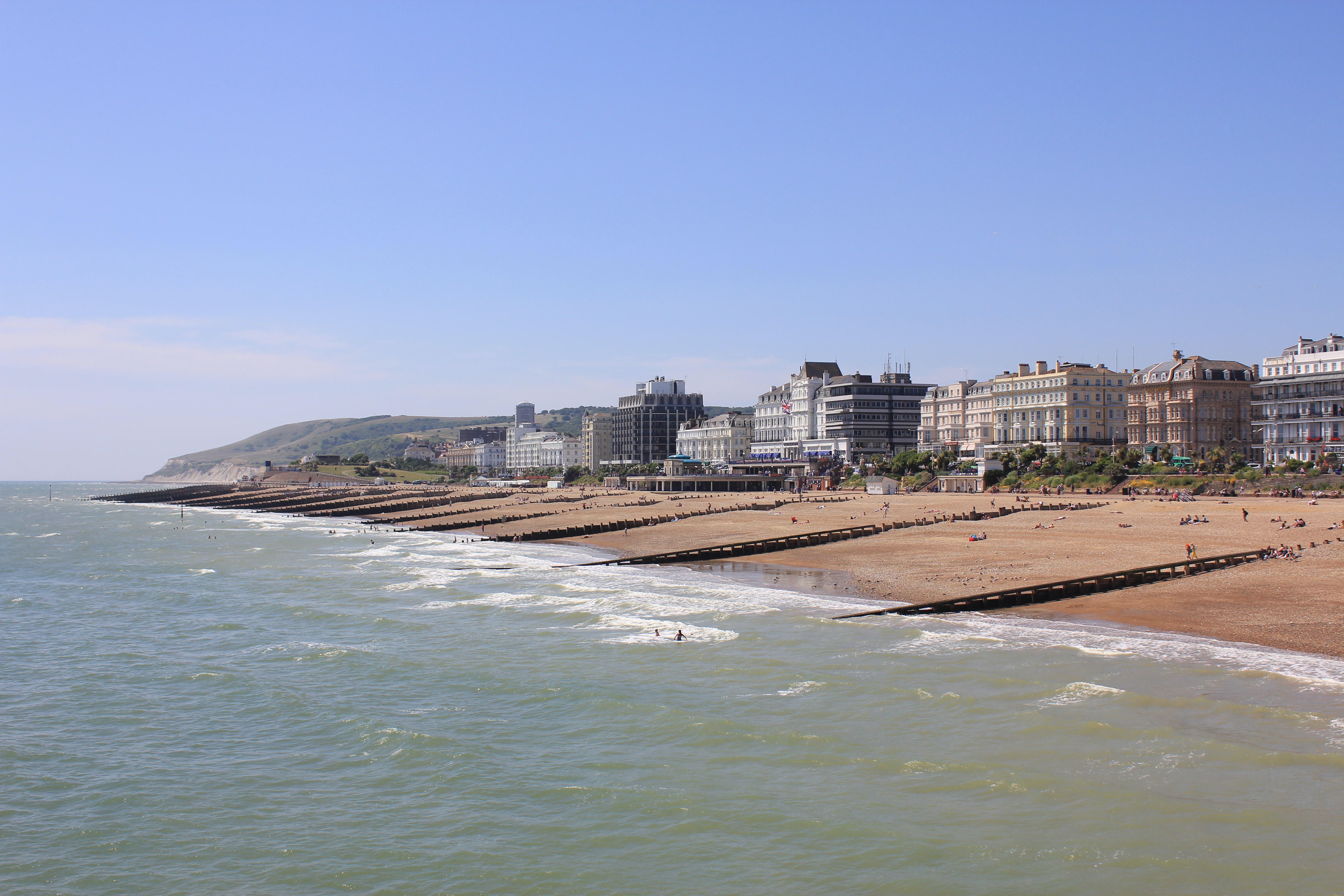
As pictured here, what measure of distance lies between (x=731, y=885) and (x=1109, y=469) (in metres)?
95.5

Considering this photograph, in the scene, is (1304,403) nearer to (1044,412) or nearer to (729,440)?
(1044,412)

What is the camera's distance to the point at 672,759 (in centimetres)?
2023

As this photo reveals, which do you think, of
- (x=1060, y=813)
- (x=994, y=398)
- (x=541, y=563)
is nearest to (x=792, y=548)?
(x=541, y=563)

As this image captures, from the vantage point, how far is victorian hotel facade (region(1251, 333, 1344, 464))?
94.7 meters

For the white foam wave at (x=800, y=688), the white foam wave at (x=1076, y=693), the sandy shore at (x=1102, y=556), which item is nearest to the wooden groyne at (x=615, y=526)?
the sandy shore at (x=1102, y=556)

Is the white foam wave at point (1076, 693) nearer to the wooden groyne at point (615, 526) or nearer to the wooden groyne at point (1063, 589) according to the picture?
the wooden groyne at point (1063, 589)

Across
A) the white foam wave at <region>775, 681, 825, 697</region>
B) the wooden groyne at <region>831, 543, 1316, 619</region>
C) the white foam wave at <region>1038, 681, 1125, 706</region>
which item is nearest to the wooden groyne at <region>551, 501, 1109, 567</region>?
the wooden groyne at <region>831, 543, 1316, 619</region>

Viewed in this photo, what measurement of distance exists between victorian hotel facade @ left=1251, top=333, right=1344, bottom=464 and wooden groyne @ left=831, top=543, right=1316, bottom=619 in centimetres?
6274

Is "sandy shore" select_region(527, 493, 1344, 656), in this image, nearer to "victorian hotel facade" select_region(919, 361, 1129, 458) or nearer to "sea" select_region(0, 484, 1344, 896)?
"sea" select_region(0, 484, 1344, 896)

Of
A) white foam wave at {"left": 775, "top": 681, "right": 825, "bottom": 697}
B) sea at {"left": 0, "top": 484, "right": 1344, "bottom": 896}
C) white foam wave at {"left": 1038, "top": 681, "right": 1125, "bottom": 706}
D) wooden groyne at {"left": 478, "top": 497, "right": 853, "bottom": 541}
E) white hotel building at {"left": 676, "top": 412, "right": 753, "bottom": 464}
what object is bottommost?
sea at {"left": 0, "top": 484, "right": 1344, "bottom": 896}

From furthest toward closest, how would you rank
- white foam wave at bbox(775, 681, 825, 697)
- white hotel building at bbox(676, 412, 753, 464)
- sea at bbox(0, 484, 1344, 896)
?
white hotel building at bbox(676, 412, 753, 464)
white foam wave at bbox(775, 681, 825, 697)
sea at bbox(0, 484, 1344, 896)

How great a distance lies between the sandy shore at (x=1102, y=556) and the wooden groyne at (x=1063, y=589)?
636 millimetres

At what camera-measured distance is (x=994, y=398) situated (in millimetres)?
135625

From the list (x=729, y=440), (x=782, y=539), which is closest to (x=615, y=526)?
(x=782, y=539)
